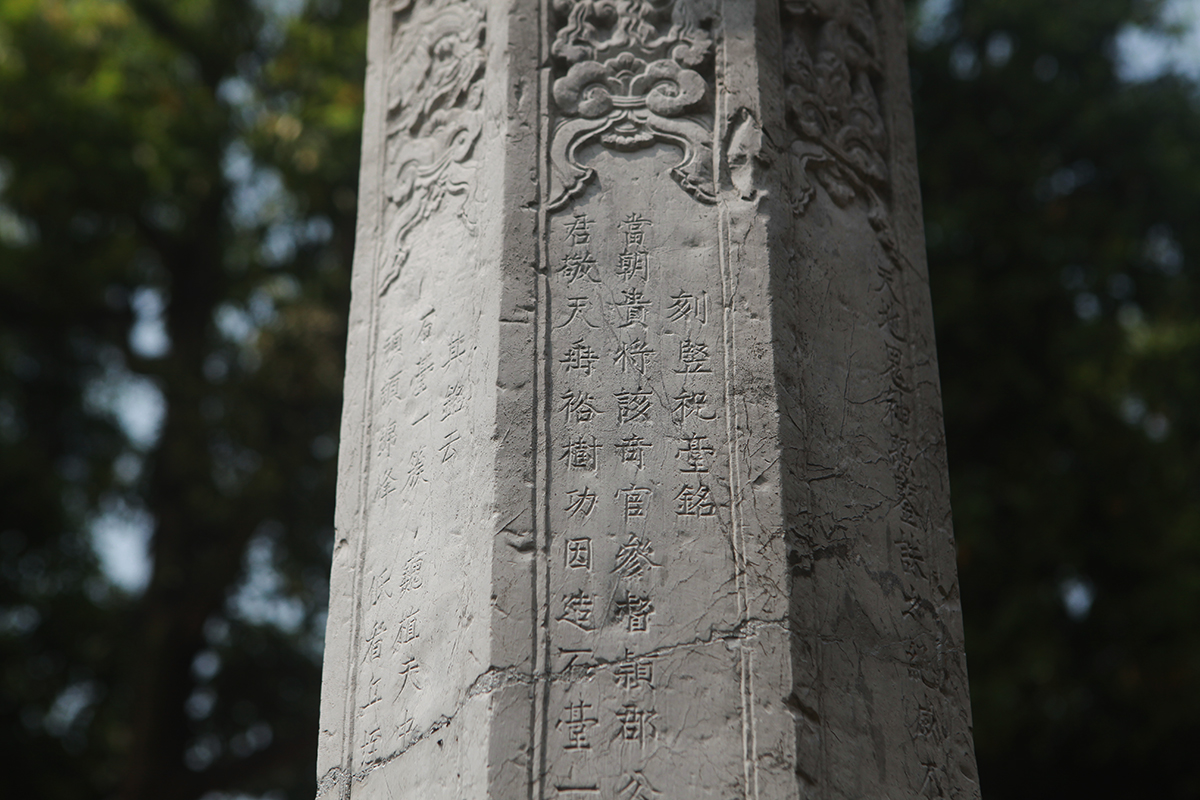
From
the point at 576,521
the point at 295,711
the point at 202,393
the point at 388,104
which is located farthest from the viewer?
the point at 295,711

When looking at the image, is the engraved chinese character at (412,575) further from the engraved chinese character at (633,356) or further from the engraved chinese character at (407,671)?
the engraved chinese character at (633,356)

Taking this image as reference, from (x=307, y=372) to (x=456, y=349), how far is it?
612 cm

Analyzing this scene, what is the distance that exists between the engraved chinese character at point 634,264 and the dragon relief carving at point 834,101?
1.50 ft

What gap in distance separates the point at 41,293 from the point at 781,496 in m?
8.07

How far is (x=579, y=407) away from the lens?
2891 millimetres

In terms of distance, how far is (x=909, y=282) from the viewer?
3523mm

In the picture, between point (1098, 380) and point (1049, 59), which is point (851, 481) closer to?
point (1098, 380)

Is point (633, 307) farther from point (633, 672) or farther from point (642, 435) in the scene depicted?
point (633, 672)

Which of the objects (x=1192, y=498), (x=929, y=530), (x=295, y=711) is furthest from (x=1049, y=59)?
(x=295, y=711)

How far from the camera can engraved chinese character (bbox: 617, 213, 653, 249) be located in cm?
309

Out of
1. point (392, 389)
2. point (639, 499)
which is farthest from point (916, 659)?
point (392, 389)

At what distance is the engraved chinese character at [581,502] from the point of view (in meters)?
2.78

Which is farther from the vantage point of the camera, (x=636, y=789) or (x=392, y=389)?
(x=392, y=389)

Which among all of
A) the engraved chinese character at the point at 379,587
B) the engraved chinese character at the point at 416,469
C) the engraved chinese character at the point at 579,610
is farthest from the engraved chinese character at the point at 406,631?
the engraved chinese character at the point at 579,610
